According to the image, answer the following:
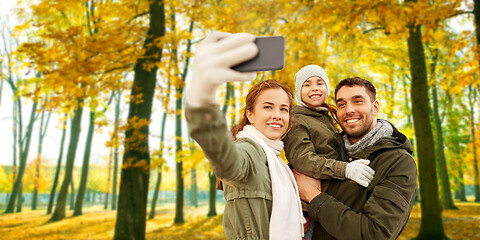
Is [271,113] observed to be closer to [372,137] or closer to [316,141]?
[316,141]

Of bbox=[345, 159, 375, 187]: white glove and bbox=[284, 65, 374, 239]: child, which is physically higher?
bbox=[284, 65, 374, 239]: child

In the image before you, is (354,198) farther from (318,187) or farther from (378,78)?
(378,78)

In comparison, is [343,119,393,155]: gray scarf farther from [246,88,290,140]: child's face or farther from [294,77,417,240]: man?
[246,88,290,140]: child's face

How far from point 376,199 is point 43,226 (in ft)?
55.5

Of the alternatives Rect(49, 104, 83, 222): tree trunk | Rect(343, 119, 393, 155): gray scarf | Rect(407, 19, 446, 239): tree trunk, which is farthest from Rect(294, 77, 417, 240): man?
Rect(49, 104, 83, 222): tree trunk

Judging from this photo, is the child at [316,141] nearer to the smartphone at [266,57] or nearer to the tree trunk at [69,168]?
the smartphone at [266,57]

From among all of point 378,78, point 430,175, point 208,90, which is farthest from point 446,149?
point 208,90

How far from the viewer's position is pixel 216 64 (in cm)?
99

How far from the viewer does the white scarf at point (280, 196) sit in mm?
1520

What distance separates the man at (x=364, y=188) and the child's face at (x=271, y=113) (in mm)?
446

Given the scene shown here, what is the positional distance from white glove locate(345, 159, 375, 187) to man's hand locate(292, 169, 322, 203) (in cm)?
19

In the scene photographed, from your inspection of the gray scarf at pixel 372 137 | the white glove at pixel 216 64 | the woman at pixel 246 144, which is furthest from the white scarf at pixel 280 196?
the white glove at pixel 216 64

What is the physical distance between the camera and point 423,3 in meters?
6.04

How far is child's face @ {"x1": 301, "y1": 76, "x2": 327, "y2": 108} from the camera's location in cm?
234
